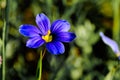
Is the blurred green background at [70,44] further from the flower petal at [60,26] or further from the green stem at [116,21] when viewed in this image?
the flower petal at [60,26]

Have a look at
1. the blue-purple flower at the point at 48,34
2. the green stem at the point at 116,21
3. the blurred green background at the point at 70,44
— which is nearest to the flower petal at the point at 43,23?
the blue-purple flower at the point at 48,34

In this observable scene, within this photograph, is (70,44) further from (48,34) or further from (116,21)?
(48,34)

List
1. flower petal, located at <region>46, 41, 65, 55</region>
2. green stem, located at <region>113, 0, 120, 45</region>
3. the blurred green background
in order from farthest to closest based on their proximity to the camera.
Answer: green stem, located at <region>113, 0, 120, 45</region> < the blurred green background < flower petal, located at <region>46, 41, 65, 55</region>

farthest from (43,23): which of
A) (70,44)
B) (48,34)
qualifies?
(70,44)

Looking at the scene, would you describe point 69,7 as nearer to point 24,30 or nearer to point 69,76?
point 69,76

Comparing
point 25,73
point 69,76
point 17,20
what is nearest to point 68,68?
point 69,76

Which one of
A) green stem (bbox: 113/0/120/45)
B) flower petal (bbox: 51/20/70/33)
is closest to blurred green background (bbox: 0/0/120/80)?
A: green stem (bbox: 113/0/120/45)

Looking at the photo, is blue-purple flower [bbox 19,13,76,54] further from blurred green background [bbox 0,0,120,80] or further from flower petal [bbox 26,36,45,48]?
blurred green background [bbox 0,0,120,80]
